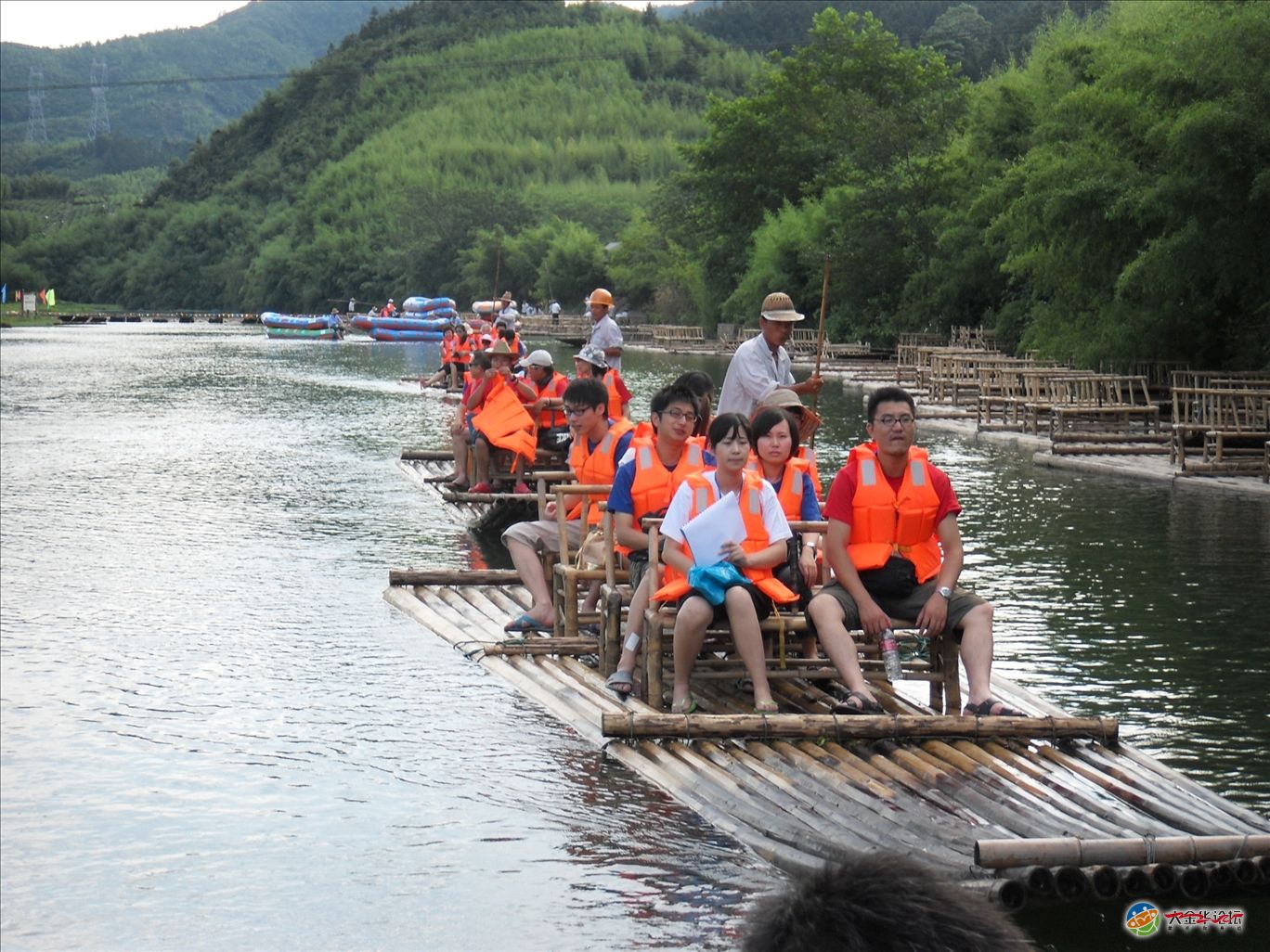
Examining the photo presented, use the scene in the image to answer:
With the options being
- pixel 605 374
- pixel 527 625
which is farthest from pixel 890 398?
pixel 605 374

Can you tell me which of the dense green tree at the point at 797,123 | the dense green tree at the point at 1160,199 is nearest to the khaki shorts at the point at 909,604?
the dense green tree at the point at 1160,199

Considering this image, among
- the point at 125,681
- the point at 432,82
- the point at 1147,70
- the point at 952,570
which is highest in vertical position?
the point at 432,82

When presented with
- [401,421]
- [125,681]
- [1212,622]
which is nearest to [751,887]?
[125,681]

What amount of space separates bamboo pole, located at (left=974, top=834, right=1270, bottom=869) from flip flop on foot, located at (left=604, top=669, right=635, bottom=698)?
3077mm

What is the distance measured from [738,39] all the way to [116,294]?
7079 centimetres

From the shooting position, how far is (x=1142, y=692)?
1005 centimetres

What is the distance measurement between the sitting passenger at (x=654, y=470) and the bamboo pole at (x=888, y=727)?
4.61 feet

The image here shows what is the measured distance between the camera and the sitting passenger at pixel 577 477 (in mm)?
11172

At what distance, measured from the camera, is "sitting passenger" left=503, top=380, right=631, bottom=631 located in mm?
11172

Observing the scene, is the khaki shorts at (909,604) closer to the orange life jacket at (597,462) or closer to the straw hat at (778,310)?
the orange life jacket at (597,462)

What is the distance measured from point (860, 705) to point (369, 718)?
2798 mm

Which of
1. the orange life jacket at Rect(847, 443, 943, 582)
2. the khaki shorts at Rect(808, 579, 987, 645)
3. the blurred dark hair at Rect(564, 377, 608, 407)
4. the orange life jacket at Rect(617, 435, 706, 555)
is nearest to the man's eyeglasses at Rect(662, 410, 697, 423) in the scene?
the orange life jacket at Rect(617, 435, 706, 555)

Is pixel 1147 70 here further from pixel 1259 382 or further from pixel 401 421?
pixel 401 421

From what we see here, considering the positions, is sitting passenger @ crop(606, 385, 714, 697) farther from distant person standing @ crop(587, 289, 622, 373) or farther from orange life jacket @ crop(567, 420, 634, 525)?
distant person standing @ crop(587, 289, 622, 373)
